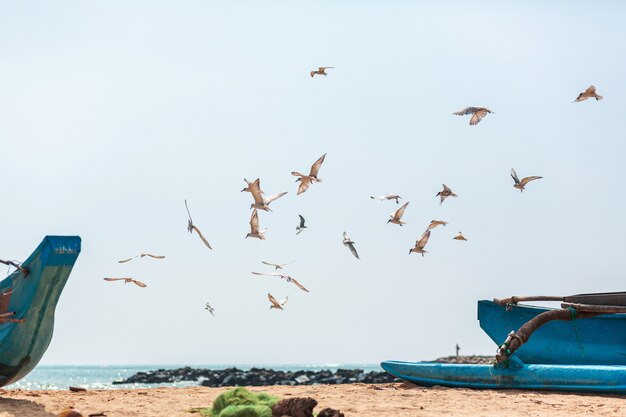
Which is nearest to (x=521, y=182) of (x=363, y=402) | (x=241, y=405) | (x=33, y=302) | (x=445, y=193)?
(x=445, y=193)

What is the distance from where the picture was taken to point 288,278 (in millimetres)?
15484

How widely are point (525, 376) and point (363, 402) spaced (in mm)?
4000

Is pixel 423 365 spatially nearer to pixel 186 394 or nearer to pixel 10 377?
pixel 186 394

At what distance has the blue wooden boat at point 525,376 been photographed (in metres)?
15.8

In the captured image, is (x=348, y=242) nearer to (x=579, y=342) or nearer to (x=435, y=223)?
(x=435, y=223)

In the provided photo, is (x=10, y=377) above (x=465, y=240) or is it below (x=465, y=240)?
below

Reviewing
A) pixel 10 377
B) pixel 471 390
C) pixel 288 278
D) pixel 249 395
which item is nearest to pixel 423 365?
Result: pixel 471 390

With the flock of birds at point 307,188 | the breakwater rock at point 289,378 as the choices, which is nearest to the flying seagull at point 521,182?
the flock of birds at point 307,188

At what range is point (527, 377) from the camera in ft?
53.5

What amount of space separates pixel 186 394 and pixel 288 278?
2.67m

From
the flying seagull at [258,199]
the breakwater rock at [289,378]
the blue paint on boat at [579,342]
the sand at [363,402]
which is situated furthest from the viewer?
the breakwater rock at [289,378]

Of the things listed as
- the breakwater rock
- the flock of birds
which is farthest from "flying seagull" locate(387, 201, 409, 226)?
the breakwater rock

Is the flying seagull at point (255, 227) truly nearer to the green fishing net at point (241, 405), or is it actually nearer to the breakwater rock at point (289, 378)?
the green fishing net at point (241, 405)

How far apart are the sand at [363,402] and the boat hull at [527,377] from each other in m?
0.22
